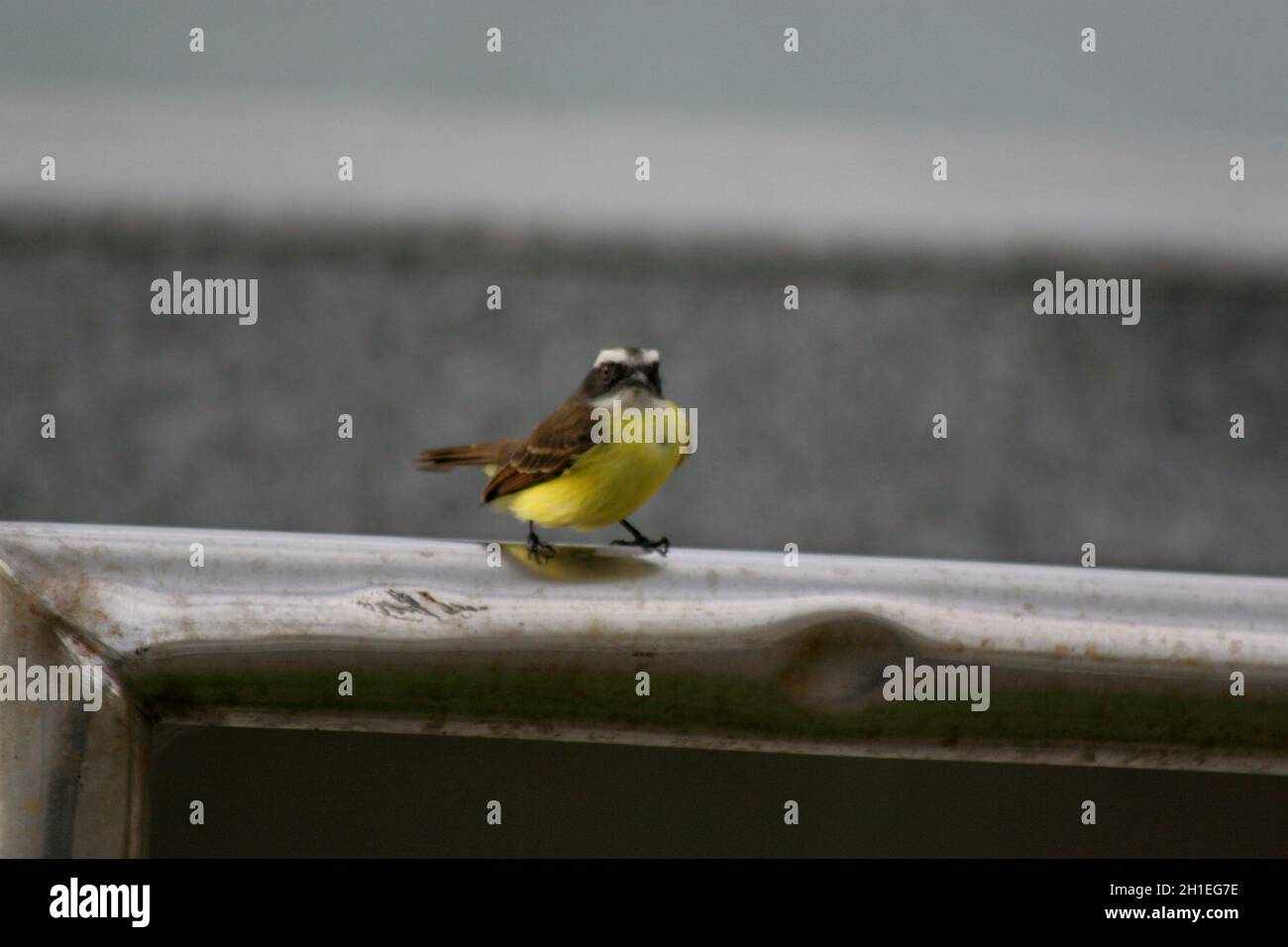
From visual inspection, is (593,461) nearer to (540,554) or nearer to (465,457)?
(465,457)

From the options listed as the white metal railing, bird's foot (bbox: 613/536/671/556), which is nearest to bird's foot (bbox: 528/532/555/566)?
the white metal railing

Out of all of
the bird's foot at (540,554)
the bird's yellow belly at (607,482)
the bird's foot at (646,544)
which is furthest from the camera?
the bird's yellow belly at (607,482)

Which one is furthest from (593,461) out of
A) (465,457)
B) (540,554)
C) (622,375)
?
(540,554)

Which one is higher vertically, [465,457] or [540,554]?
[465,457]

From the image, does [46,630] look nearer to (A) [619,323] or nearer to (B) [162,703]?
(B) [162,703]

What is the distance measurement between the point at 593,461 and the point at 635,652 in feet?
4.12

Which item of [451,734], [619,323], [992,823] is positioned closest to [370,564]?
[451,734]

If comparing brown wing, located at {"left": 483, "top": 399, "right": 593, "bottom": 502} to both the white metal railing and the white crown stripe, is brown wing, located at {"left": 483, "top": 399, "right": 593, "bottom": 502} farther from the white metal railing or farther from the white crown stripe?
the white metal railing

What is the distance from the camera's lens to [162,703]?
21.9 inches

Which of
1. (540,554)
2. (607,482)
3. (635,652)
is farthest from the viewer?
(607,482)

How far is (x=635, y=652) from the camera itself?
56 cm

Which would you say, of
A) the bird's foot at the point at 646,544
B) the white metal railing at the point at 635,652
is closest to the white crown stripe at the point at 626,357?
the bird's foot at the point at 646,544

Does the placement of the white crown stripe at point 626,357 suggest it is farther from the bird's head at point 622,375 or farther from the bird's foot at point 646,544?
the bird's foot at point 646,544

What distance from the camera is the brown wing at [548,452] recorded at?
1822 mm
